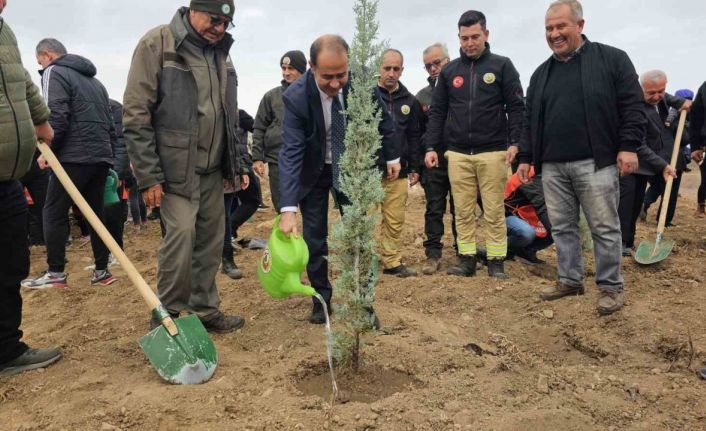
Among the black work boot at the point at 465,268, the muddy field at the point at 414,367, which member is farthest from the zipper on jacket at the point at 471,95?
the muddy field at the point at 414,367

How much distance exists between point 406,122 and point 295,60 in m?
1.29

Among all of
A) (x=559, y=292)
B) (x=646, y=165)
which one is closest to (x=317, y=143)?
(x=559, y=292)

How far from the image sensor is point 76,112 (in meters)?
5.15

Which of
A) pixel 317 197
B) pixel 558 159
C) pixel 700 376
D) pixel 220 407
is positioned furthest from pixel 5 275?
pixel 700 376

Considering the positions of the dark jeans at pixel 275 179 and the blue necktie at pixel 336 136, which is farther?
the dark jeans at pixel 275 179

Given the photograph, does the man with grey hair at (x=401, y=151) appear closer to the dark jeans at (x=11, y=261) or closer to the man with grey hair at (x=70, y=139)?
the man with grey hair at (x=70, y=139)

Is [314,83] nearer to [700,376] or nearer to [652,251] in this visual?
Result: [700,376]

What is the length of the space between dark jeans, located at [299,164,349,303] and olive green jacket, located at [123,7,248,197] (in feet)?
2.57

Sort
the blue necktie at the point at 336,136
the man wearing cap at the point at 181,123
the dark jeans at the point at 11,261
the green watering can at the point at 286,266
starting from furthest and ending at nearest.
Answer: the blue necktie at the point at 336,136
the man wearing cap at the point at 181,123
the dark jeans at the point at 11,261
the green watering can at the point at 286,266

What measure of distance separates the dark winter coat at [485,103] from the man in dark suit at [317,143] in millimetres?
1449

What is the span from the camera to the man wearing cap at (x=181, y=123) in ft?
10.8

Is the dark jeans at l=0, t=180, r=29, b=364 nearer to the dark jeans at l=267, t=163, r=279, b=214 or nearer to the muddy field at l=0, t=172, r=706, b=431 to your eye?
the muddy field at l=0, t=172, r=706, b=431

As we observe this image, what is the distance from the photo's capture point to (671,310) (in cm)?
403

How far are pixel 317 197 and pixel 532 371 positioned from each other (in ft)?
5.82
